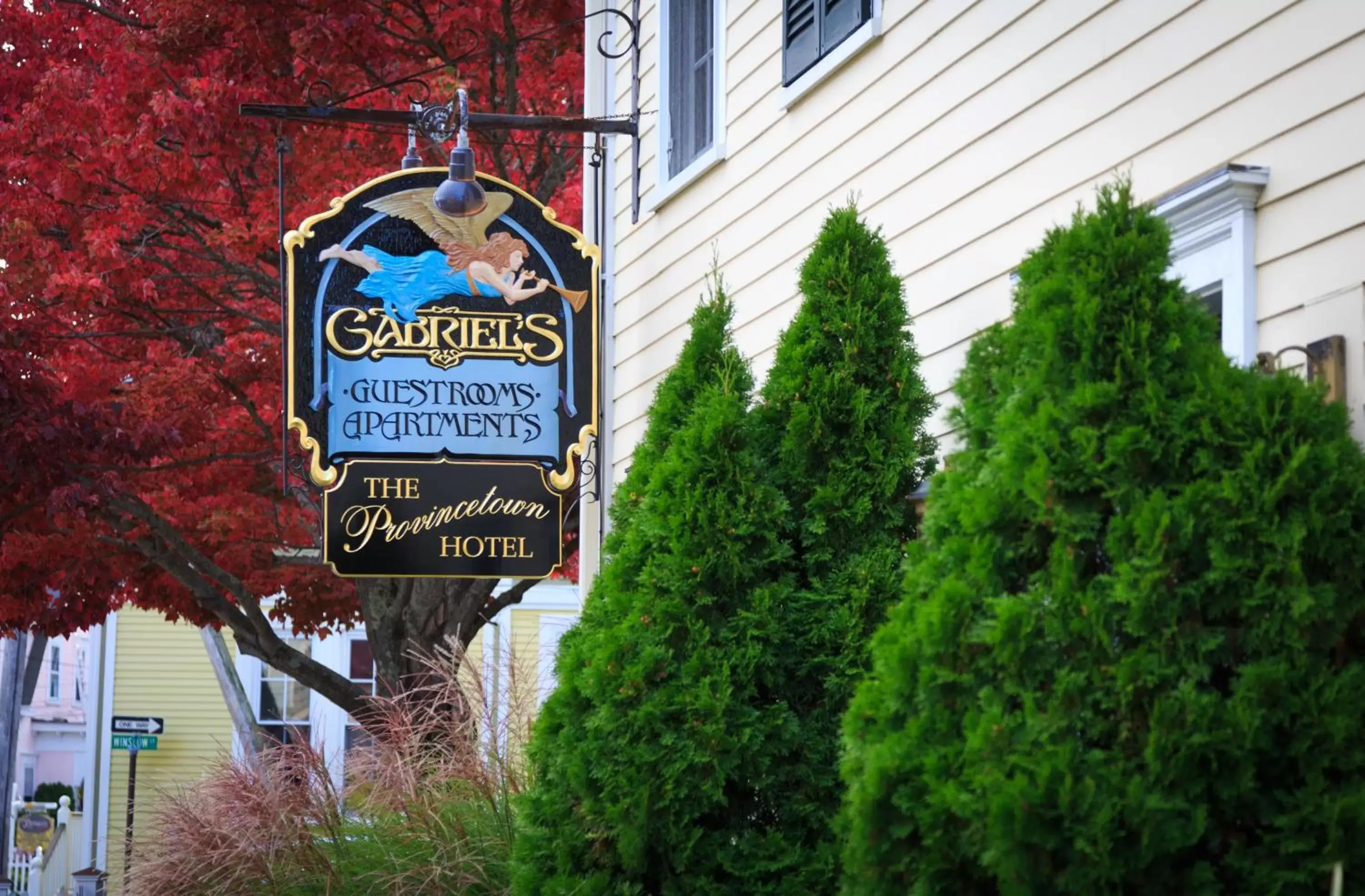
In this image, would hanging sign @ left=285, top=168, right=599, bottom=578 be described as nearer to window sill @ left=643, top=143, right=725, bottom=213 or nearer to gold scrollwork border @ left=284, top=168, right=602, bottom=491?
gold scrollwork border @ left=284, top=168, right=602, bottom=491

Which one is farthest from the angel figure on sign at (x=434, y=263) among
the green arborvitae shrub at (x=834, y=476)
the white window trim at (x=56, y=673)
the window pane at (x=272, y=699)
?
the white window trim at (x=56, y=673)

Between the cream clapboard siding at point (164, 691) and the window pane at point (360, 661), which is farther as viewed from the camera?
the window pane at point (360, 661)

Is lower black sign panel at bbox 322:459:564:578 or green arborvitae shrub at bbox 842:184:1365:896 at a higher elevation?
lower black sign panel at bbox 322:459:564:578

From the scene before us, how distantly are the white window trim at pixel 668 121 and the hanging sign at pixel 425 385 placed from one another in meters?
0.86

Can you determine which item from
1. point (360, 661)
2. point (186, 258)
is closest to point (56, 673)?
point (360, 661)

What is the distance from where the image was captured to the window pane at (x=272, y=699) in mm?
25594

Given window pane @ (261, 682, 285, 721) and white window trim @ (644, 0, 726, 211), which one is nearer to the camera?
white window trim @ (644, 0, 726, 211)

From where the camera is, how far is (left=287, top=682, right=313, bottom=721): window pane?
25688mm

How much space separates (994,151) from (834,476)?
1.28 m

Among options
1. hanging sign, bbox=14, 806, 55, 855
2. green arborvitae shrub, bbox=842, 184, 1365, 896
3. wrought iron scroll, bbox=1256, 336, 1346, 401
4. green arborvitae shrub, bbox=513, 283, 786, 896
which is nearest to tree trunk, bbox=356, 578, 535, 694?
green arborvitae shrub, bbox=513, 283, 786, 896

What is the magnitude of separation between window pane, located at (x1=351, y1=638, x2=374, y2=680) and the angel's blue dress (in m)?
18.6

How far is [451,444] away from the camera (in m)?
8.12

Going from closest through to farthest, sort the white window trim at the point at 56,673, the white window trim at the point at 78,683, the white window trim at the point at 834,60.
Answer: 1. the white window trim at the point at 834,60
2. the white window trim at the point at 56,673
3. the white window trim at the point at 78,683

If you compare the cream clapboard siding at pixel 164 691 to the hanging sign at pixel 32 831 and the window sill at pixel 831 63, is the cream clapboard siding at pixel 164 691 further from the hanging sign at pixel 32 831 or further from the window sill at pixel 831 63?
the window sill at pixel 831 63
